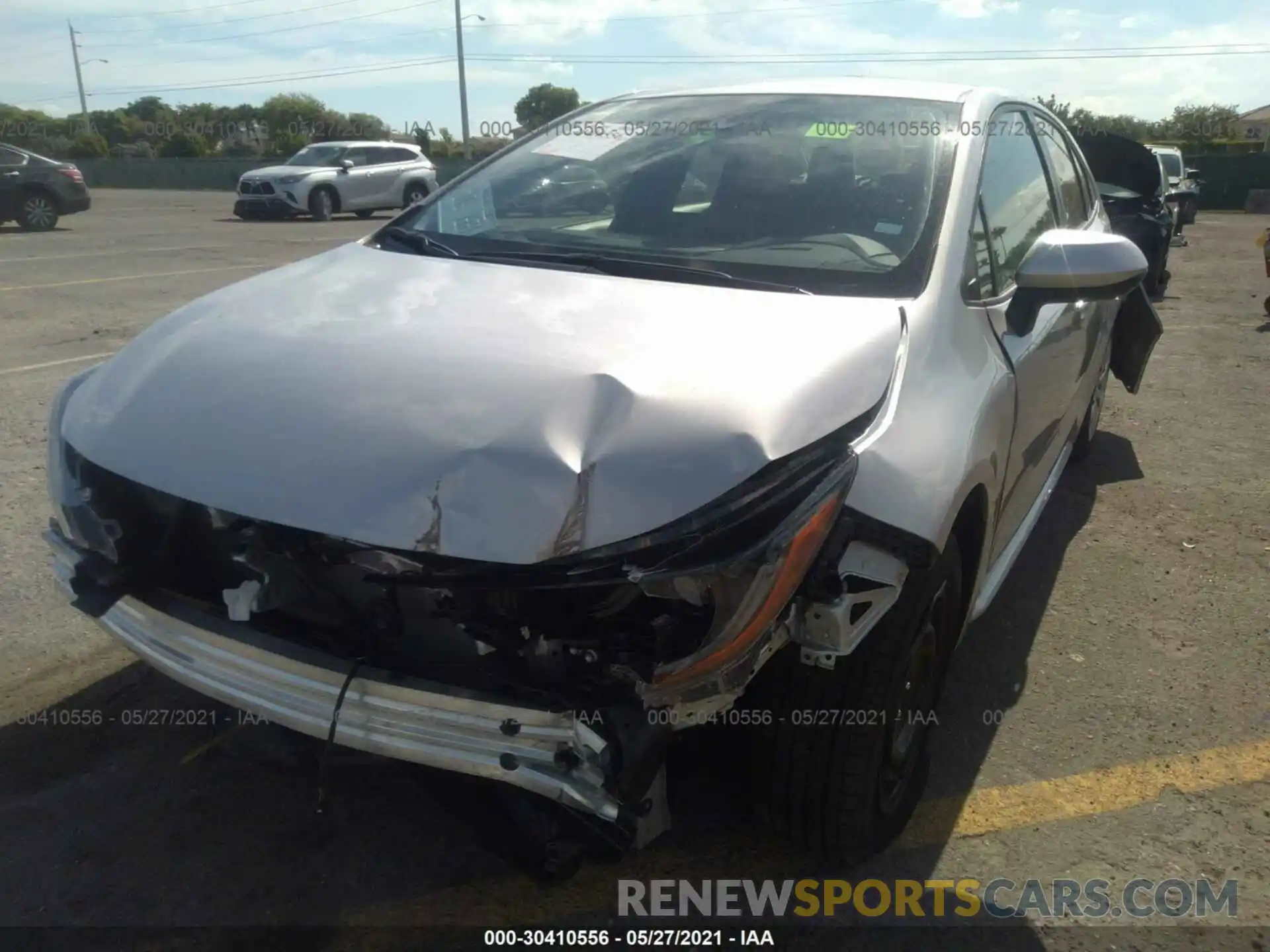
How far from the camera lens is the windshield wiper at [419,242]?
284 cm

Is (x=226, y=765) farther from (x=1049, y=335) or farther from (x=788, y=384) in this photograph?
(x=1049, y=335)

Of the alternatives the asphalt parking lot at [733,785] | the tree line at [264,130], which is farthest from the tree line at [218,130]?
the asphalt parking lot at [733,785]

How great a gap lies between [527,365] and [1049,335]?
5.76 feet

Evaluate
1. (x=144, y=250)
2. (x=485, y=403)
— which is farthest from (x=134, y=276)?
(x=485, y=403)

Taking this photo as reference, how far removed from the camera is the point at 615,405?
1882 millimetres

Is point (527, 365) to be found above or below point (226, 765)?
above

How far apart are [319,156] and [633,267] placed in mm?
20170

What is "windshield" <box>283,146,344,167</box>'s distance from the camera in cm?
2048

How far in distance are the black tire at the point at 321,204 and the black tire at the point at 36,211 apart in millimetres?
4650

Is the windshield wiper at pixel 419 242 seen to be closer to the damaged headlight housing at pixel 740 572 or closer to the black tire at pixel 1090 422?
the damaged headlight housing at pixel 740 572


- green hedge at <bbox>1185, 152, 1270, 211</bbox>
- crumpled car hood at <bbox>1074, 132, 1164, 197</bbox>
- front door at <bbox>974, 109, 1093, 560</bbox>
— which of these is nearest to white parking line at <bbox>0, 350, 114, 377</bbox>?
front door at <bbox>974, 109, 1093, 560</bbox>

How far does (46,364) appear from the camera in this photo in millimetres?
6680

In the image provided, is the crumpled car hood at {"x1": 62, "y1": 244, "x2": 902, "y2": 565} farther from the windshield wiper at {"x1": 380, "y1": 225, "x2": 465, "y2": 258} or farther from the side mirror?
the side mirror

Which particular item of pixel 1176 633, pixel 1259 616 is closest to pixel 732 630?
pixel 1176 633
